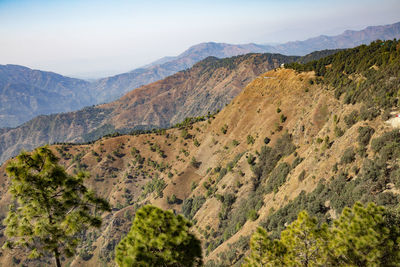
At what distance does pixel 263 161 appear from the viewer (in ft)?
248

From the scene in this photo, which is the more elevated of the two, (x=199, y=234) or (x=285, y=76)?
(x=285, y=76)

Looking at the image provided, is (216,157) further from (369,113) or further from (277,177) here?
(369,113)

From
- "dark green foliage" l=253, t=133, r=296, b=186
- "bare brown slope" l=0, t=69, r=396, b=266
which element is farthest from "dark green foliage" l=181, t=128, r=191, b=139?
"dark green foliage" l=253, t=133, r=296, b=186

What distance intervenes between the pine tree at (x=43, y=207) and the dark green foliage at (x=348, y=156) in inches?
1824

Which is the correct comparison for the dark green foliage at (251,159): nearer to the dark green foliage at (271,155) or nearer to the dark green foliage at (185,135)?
the dark green foliage at (271,155)

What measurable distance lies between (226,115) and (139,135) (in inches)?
2570

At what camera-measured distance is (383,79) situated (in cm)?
5328

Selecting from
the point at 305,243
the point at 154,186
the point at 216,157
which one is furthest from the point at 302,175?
the point at 154,186

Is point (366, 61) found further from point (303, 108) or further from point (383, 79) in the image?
point (303, 108)

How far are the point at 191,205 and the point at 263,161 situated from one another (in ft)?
117

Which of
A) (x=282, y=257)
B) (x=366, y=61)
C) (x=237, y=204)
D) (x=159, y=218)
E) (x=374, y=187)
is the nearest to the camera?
(x=159, y=218)

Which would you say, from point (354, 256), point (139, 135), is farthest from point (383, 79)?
point (139, 135)

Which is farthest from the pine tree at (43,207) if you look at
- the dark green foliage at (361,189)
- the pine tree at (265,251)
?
the dark green foliage at (361,189)

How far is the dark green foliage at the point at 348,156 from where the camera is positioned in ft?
141
